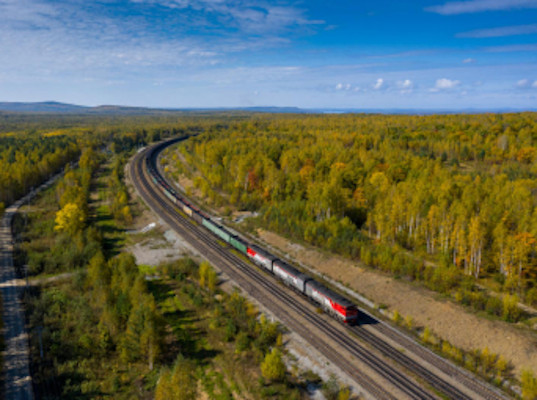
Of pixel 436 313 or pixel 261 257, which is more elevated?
pixel 261 257

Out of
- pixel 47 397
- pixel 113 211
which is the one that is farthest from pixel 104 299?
pixel 113 211

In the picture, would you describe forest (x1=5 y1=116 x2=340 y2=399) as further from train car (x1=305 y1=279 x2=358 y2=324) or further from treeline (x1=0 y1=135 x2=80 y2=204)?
treeline (x1=0 y1=135 x2=80 y2=204)

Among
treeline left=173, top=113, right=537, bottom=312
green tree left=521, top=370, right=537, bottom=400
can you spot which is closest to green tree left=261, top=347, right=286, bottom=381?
green tree left=521, top=370, right=537, bottom=400

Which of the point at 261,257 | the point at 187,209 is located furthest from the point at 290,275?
the point at 187,209

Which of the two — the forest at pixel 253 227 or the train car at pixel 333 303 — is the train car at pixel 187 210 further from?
the train car at pixel 333 303

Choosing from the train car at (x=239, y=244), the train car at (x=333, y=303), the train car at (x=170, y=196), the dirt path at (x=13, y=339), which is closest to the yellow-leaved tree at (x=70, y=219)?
the dirt path at (x=13, y=339)

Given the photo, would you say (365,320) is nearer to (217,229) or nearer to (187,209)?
(217,229)

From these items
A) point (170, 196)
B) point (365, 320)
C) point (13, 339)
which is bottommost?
point (13, 339)

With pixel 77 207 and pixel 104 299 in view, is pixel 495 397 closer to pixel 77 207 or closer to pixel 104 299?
pixel 104 299
